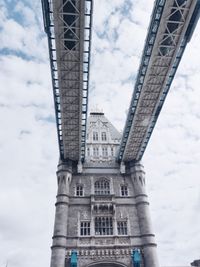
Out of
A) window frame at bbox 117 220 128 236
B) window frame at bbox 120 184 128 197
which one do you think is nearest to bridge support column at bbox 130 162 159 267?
window frame at bbox 120 184 128 197

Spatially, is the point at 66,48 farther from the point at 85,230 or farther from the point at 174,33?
the point at 85,230

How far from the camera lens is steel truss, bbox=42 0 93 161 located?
75.5 ft

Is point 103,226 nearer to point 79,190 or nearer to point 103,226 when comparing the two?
point 103,226

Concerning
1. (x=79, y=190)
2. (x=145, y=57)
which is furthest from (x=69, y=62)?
(x=79, y=190)

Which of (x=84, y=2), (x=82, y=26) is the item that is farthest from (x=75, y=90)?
(x=84, y=2)

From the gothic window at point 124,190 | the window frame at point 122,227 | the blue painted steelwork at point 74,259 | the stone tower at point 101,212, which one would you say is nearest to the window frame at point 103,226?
the stone tower at point 101,212

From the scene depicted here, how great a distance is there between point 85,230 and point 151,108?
18.7 meters

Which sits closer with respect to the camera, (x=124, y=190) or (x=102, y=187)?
(x=102, y=187)

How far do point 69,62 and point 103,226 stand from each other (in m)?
22.5

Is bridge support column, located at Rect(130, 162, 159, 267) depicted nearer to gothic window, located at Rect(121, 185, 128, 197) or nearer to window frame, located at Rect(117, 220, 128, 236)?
gothic window, located at Rect(121, 185, 128, 197)

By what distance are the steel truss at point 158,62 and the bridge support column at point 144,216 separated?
483cm

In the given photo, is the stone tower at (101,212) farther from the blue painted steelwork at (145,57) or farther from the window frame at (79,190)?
the blue painted steelwork at (145,57)

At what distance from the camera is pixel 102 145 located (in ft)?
149

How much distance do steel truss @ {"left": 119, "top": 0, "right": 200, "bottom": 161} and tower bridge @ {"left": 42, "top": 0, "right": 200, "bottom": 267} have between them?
88 mm
